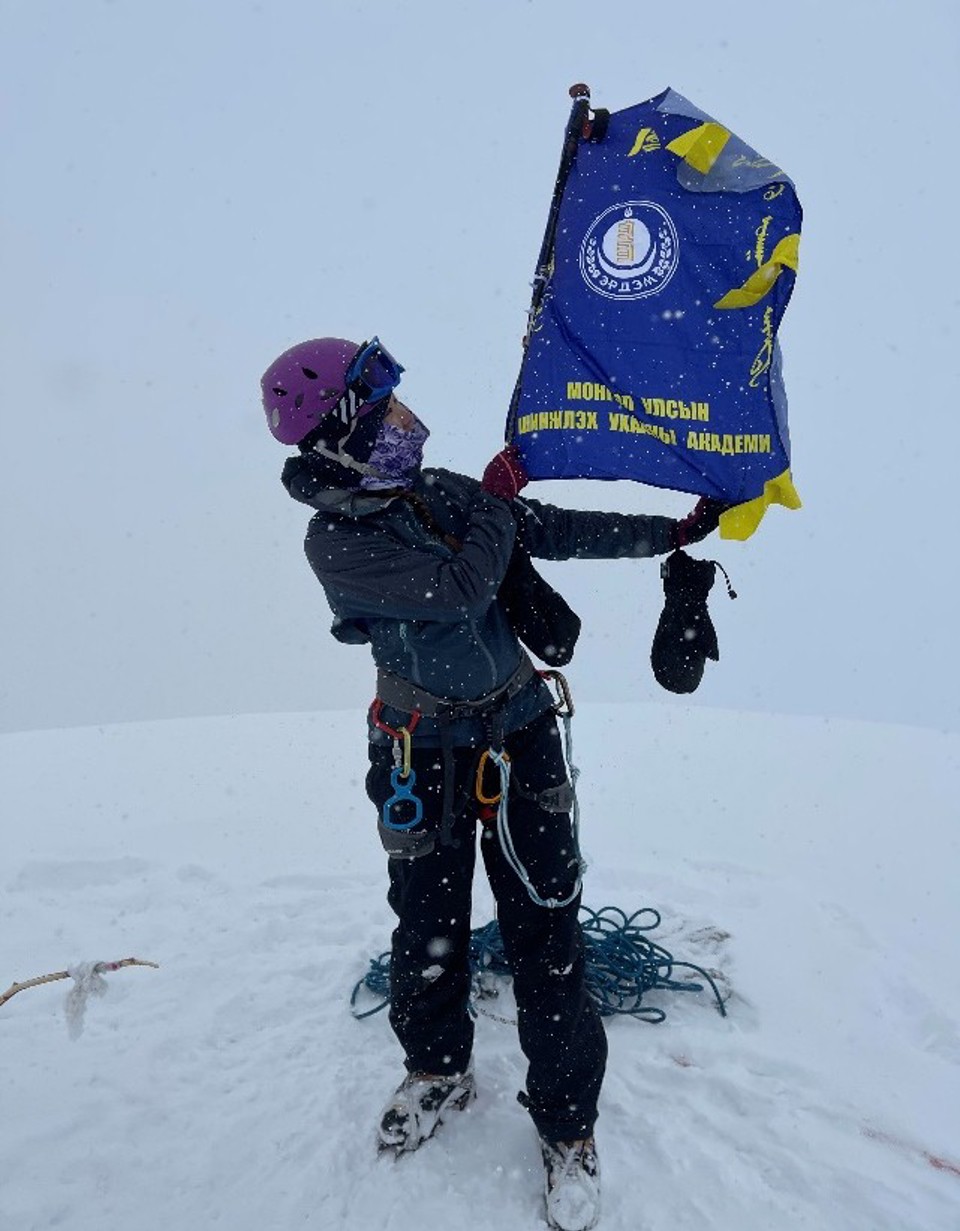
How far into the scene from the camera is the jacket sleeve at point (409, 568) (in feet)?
6.98

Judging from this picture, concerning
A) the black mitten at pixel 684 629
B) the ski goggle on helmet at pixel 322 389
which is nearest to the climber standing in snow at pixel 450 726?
the ski goggle on helmet at pixel 322 389

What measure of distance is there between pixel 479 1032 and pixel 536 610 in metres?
1.71

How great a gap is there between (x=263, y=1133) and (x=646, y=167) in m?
3.36

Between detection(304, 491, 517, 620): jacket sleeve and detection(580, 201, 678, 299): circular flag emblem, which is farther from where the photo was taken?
detection(580, 201, 678, 299): circular flag emblem

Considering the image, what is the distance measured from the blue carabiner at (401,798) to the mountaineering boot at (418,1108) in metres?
0.86

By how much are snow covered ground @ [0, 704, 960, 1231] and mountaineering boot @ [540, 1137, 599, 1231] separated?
6cm

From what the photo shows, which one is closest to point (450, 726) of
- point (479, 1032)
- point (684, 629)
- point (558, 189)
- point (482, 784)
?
point (482, 784)

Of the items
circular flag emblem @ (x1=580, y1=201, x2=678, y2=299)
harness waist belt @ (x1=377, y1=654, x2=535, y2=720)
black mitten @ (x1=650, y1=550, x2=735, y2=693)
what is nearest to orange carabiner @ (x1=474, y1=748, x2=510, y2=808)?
harness waist belt @ (x1=377, y1=654, x2=535, y2=720)

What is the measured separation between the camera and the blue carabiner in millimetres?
2359

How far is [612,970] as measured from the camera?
3.40 meters

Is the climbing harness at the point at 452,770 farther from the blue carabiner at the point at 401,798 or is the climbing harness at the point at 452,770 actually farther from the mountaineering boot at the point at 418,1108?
the mountaineering boot at the point at 418,1108

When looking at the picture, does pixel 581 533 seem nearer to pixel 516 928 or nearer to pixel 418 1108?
pixel 516 928

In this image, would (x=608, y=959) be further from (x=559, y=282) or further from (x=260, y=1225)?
(x=559, y=282)

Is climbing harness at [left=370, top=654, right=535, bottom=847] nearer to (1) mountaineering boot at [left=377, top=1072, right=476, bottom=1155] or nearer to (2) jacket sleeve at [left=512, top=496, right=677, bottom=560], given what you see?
(2) jacket sleeve at [left=512, top=496, right=677, bottom=560]
